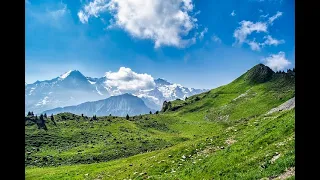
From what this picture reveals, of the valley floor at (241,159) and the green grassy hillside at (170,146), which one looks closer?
the valley floor at (241,159)

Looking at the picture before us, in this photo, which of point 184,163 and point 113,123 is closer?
point 184,163

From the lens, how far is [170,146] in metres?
82.7

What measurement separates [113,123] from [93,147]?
167 feet

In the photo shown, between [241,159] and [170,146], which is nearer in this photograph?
[241,159]

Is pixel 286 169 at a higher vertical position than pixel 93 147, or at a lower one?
higher

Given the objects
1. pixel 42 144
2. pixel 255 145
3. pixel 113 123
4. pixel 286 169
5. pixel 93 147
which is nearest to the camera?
pixel 286 169

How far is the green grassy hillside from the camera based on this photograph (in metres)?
21.9

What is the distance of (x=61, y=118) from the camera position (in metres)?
174

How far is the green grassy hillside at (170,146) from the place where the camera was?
2192cm

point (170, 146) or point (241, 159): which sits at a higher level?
point (241, 159)
